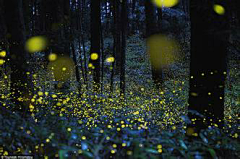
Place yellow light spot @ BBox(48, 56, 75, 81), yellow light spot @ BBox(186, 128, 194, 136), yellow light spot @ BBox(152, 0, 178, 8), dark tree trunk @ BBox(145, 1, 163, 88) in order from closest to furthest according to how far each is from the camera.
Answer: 1. yellow light spot @ BBox(186, 128, 194, 136)
2. yellow light spot @ BBox(48, 56, 75, 81)
3. dark tree trunk @ BBox(145, 1, 163, 88)
4. yellow light spot @ BBox(152, 0, 178, 8)

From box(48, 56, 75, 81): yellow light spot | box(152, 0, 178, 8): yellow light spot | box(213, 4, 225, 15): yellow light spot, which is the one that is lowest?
box(48, 56, 75, 81): yellow light spot

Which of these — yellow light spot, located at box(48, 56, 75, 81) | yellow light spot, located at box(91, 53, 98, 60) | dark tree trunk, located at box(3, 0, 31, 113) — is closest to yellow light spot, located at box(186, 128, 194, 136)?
dark tree trunk, located at box(3, 0, 31, 113)

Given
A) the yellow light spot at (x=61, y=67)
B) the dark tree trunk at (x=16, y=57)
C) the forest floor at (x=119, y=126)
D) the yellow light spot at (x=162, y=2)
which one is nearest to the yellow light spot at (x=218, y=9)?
the forest floor at (x=119, y=126)

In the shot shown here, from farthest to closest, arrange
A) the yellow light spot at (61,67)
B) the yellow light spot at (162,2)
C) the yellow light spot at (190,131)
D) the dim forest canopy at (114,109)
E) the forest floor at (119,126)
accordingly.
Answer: the yellow light spot at (162,2), the yellow light spot at (61,67), the yellow light spot at (190,131), the dim forest canopy at (114,109), the forest floor at (119,126)

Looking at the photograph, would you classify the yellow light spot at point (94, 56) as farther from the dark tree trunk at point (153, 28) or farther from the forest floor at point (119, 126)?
the dark tree trunk at point (153, 28)

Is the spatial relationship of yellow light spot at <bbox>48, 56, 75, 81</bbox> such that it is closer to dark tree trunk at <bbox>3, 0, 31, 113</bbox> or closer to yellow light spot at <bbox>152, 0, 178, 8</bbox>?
dark tree trunk at <bbox>3, 0, 31, 113</bbox>

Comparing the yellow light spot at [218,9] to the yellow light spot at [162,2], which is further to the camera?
the yellow light spot at [162,2]
